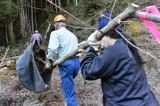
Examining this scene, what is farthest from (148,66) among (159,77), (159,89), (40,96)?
(40,96)

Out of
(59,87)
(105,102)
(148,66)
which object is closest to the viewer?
(105,102)

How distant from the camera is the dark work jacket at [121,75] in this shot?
193 cm

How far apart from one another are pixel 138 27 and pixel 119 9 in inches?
74.5

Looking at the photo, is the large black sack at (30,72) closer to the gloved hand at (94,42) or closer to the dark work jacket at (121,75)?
the gloved hand at (94,42)

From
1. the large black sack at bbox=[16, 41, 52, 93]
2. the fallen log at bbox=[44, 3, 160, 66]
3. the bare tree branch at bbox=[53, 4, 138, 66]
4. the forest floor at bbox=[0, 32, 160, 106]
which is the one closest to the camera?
the fallen log at bbox=[44, 3, 160, 66]

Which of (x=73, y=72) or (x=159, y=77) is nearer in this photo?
(x=73, y=72)

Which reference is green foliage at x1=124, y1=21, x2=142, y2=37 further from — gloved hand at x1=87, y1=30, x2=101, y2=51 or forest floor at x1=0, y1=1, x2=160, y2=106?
gloved hand at x1=87, y1=30, x2=101, y2=51

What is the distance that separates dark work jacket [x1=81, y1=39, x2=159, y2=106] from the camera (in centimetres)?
193

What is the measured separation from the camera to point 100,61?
193cm

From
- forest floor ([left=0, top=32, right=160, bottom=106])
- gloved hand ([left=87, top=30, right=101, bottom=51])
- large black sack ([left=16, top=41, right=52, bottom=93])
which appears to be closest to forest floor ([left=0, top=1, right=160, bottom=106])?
forest floor ([left=0, top=32, right=160, bottom=106])

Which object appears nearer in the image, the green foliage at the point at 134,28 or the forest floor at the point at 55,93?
the forest floor at the point at 55,93

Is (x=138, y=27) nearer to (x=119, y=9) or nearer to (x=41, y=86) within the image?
(x=119, y=9)

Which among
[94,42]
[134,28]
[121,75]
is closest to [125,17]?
[121,75]

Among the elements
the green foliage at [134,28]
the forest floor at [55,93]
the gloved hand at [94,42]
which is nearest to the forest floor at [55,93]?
the forest floor at [55,93]
